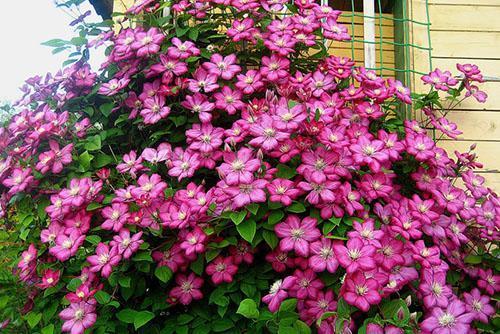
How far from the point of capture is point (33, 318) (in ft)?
4.67

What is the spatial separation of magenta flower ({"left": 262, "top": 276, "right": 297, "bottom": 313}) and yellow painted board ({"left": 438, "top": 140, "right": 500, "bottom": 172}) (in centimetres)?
123

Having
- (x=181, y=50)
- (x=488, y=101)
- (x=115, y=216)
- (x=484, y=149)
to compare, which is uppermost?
(x=181, y=50)

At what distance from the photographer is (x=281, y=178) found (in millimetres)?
1383

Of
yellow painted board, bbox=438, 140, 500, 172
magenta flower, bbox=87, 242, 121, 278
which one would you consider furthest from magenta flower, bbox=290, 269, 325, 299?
yellow painted board, bbox=438, 140, 500, 172

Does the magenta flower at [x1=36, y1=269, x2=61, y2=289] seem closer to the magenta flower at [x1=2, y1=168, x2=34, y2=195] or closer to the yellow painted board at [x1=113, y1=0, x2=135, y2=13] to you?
the magenta flower at [x1=2, y1=168, x2=34, y2=195]

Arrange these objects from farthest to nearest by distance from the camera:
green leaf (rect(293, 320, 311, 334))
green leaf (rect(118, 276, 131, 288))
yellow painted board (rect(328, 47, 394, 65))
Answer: yellow painted board (rect(328, 47, 394, 65)) → green leaf (rect(118, 276, 131, 288)) → green leaf (rect(293, 320, 311, 334))

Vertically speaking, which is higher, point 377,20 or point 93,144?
point 93,144

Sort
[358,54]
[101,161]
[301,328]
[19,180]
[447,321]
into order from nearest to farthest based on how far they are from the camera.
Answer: [301,328] < [447,321] < [19,180] < [101,161] < [358,54]

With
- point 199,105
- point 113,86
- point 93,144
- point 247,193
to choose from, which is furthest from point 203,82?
point 247,193

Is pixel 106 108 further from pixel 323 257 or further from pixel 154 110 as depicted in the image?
pixel 323 257

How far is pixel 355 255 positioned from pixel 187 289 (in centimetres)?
54

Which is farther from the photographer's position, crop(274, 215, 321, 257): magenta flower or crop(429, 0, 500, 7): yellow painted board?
crop(429, 0, 500, 7): yellow painted board

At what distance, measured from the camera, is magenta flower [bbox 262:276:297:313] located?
122 cm

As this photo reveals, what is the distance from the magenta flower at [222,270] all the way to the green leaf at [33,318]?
0.55 meters
